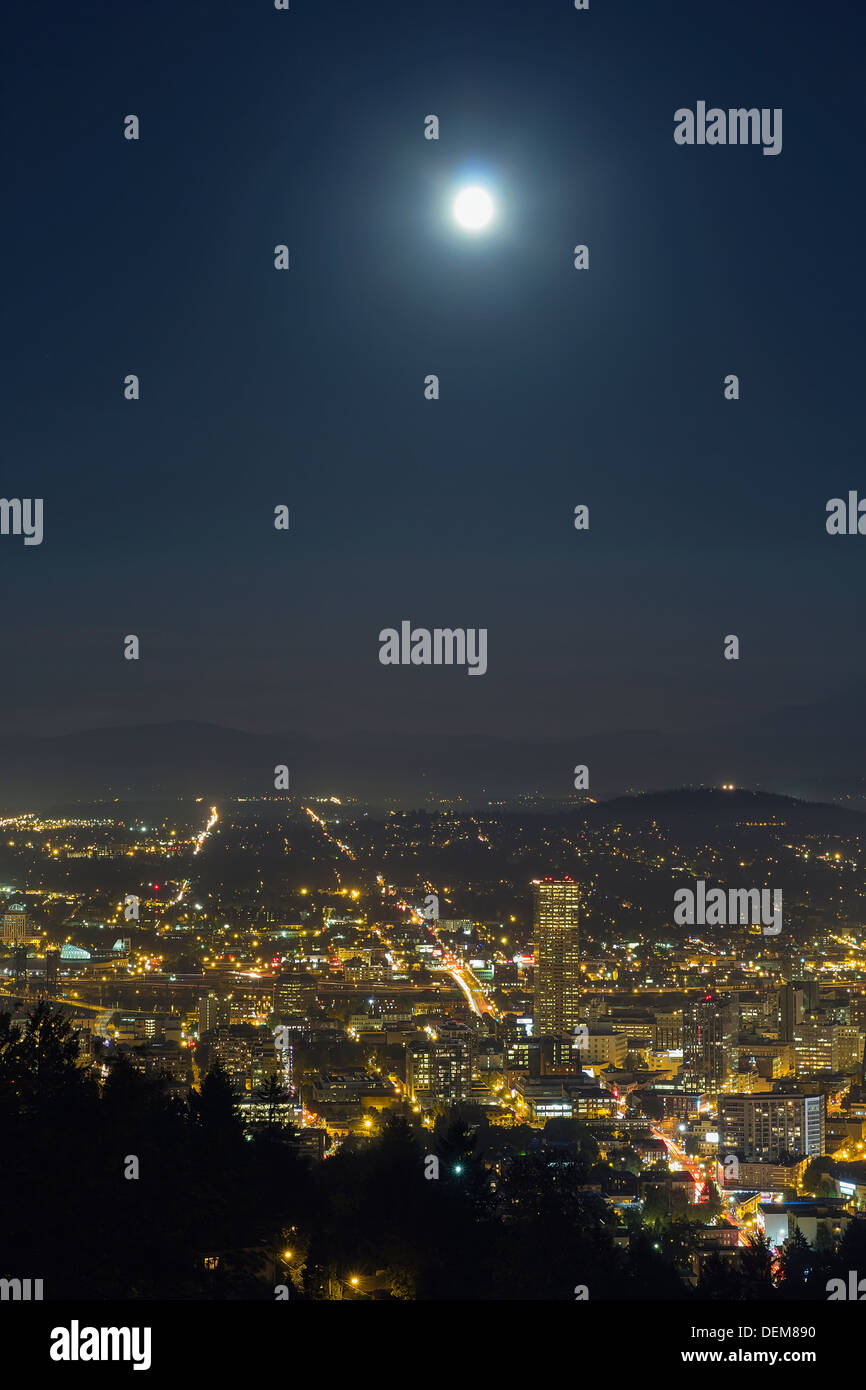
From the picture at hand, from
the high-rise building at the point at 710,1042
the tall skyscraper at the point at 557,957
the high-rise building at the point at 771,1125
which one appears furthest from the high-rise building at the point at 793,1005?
the high-rise building at the point at 771,1125

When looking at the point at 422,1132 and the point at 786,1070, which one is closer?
the point at 422,1132

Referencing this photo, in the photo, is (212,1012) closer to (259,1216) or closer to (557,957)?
(557,957)

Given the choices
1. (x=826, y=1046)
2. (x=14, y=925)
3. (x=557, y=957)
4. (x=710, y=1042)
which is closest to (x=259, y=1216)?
(x=14, y=925)

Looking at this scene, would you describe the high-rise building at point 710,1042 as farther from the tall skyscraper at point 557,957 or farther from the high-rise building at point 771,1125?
the tall skyscraper at point 557,957

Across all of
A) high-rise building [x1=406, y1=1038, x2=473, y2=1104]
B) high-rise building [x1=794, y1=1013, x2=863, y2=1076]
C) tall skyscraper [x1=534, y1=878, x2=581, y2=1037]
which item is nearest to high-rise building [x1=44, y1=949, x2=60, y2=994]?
high-rise building [x1=406, y1=1038, x2=473, y2=1104]
